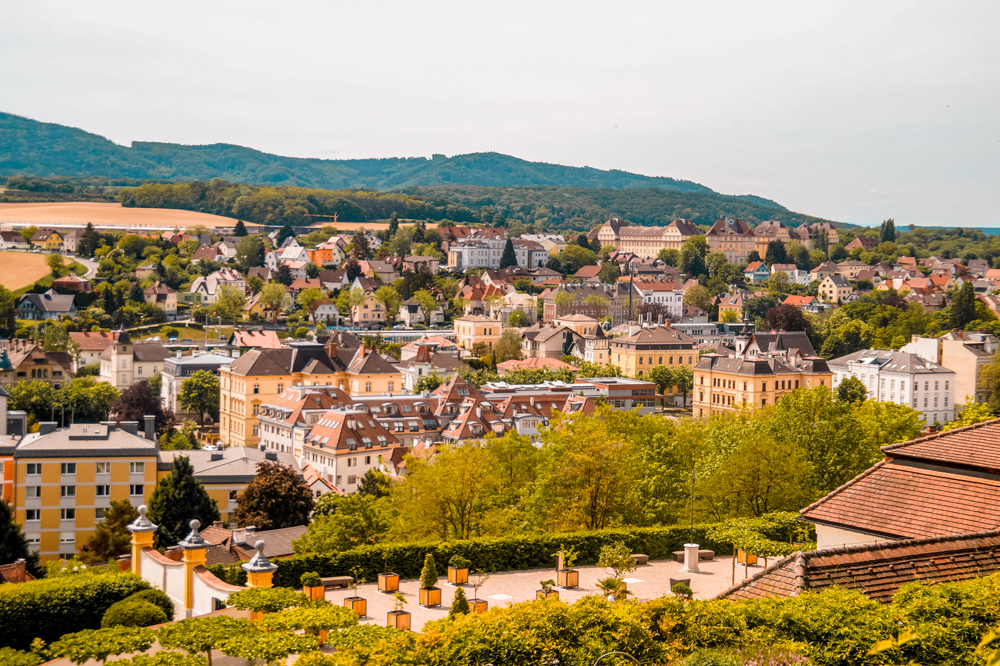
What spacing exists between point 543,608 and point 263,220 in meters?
170

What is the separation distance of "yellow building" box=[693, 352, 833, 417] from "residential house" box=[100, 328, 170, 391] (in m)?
47.8

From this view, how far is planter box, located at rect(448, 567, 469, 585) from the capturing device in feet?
60.4

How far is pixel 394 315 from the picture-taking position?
11288 cm

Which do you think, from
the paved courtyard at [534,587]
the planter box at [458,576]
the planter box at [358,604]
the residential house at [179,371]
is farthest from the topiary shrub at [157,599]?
the residential house at [179,371]

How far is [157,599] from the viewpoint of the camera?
54.9 feet

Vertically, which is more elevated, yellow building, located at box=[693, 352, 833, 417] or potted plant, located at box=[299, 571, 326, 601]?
potted plant, located at box=[299, 571, 326, 601]

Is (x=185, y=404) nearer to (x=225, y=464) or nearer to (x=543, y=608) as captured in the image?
(x=225, y=464)

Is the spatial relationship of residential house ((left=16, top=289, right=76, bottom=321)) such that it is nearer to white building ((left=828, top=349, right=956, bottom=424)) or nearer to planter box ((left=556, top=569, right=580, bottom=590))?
white building ((left=828, top=349, right=956, bottom=424))

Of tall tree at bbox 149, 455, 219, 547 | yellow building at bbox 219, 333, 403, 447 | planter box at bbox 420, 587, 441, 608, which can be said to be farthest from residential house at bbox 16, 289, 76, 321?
planter box at bbox 420, 587, 441, 608

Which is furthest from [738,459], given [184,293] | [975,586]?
[184,293]

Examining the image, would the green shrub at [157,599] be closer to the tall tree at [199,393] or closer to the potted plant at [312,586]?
the potted plant at [312,586]

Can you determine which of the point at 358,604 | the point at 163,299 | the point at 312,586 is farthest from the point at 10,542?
the point at 163,299

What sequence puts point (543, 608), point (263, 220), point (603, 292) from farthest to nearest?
point (263, 220) < point (603, 292) < point (543, 608)

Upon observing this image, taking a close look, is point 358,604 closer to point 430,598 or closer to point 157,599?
point 430,598
